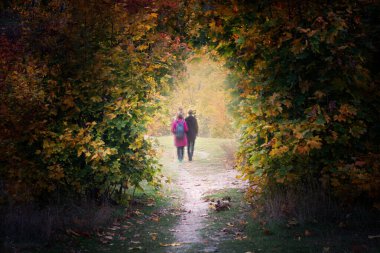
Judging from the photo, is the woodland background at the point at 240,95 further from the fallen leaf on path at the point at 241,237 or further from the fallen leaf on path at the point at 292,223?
the fallen leaf on path at the point at 241,237

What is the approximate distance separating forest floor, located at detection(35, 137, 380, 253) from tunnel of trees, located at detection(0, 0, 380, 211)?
0.69m

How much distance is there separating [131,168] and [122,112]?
1320 millimetres

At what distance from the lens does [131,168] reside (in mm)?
8094

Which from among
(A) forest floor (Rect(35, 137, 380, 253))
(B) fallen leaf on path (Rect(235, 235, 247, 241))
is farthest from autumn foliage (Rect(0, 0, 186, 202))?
(B) fallen leaf on path (Rect(235, 235, 247, 241))

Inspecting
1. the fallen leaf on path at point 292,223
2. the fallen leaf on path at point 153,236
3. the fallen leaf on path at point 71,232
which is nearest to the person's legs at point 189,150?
the fallen leaf on path at point 153,236

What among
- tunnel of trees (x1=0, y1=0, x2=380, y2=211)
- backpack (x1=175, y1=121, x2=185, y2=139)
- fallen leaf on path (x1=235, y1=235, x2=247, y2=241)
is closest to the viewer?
tunnel of trees (x1=0, y1=0, x2=380, y2=211)

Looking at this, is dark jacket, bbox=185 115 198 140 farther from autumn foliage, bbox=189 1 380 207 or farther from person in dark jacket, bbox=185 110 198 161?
autumn foliage, bbox=189 1 380 207

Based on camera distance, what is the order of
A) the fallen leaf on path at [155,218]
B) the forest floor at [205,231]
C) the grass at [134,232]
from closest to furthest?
the forest floor at [205,231]
the grass at [134,232]
the fallen leaf on path at [155,218]

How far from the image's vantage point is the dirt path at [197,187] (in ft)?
21.1

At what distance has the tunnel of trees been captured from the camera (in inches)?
237

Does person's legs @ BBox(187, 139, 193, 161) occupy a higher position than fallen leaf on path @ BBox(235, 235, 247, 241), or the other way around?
person's legs @ BBox(187, 139, 193, 161)

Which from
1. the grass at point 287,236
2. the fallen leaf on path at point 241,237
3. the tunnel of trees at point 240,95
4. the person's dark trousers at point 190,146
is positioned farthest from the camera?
the person's dark trousers at point 190,146

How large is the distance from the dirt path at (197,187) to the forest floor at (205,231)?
18mm

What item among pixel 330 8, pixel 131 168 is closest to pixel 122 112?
pixel 131 168
